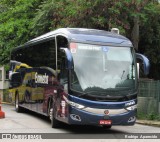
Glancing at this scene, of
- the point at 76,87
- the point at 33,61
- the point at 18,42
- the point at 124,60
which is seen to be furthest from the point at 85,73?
the point at 18,42

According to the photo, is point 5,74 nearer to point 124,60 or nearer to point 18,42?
point 18,42

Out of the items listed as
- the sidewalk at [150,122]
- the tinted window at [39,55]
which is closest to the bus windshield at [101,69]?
the tinted window at [39,55]

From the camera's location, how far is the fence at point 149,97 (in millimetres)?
21406

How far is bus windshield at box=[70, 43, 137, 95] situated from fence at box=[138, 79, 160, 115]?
7114 millimetres

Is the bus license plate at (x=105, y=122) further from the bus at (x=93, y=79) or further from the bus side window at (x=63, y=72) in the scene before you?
the bus side window at (x=63, y=72)

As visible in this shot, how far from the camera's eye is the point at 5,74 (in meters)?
61.9

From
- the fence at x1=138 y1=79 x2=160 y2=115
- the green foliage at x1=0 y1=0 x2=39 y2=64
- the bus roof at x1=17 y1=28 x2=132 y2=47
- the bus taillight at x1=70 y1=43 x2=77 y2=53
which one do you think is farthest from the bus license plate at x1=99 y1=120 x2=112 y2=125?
the green foliage at x1=0 y1=0 x2=39 y2=64

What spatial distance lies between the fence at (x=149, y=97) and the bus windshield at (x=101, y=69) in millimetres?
7114

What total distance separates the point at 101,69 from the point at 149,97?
333 inches

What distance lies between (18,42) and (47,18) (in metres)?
6.52

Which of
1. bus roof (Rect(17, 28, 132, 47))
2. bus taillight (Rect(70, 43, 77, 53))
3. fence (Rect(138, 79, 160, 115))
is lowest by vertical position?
fence (Rect(138, 79, 160, 115))

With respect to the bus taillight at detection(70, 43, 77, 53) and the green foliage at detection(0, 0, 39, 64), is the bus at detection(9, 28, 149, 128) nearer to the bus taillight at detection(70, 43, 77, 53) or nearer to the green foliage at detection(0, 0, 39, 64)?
the bus taillight at detection(70, 43, 77, 53)

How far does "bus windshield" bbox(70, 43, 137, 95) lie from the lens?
550 inches

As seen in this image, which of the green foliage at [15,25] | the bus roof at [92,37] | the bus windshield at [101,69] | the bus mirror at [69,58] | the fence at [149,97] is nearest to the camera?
the bus mirror at [69,58]
